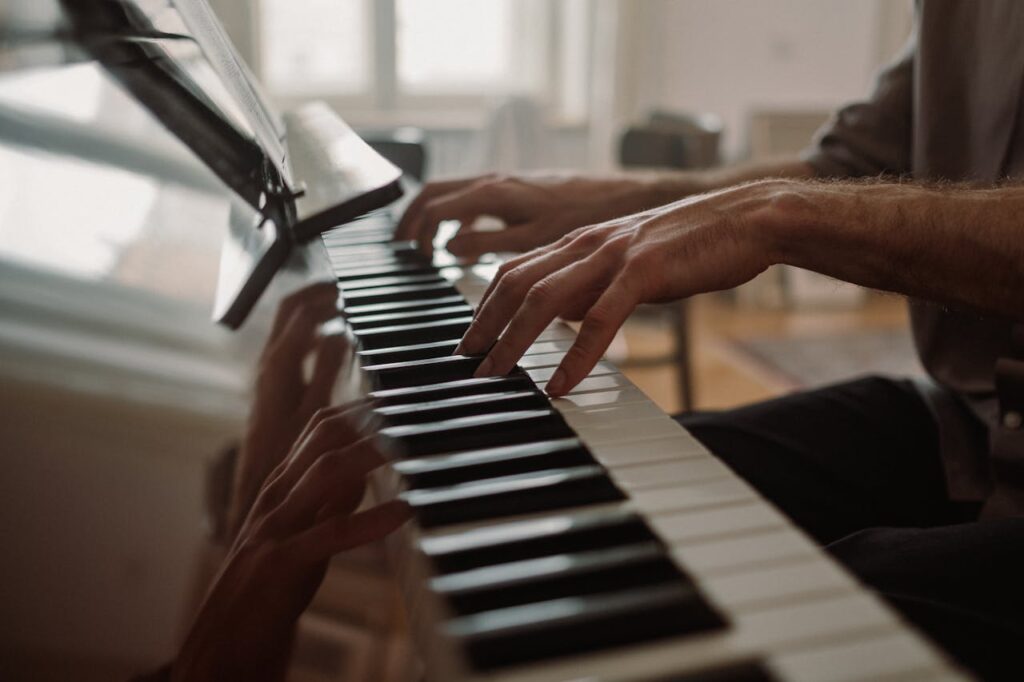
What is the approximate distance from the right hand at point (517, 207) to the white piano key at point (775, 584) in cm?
61

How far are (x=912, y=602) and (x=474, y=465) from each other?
13.2 inches

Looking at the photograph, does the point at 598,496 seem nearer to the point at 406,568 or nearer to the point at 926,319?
the point at 406,568

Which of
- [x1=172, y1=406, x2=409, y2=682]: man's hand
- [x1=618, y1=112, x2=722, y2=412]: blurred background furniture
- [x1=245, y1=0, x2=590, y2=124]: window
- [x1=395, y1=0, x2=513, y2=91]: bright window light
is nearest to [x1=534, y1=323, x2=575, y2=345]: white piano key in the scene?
[x1=172, y1=406, x2=409, y2=682]: man's hand

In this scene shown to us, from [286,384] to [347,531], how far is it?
338 millimetres

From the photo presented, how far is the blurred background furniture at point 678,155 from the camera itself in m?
2.29

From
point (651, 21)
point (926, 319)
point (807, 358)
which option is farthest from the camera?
point (651, 21)

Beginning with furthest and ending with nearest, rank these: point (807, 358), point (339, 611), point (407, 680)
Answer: point (807, 358) < point (339, 611) < point (407, 680)

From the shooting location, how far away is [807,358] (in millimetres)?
3150

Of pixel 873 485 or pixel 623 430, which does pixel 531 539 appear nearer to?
pixel 623 430

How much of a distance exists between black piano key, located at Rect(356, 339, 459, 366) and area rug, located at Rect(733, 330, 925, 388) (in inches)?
94.6

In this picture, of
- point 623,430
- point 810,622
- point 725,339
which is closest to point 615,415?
point 623,430

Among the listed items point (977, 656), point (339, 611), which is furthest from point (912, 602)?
point (339, 611)

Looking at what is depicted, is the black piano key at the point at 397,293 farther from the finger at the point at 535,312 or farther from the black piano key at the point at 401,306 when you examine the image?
the finger at the point at 535,312

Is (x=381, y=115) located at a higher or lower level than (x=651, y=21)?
lower
